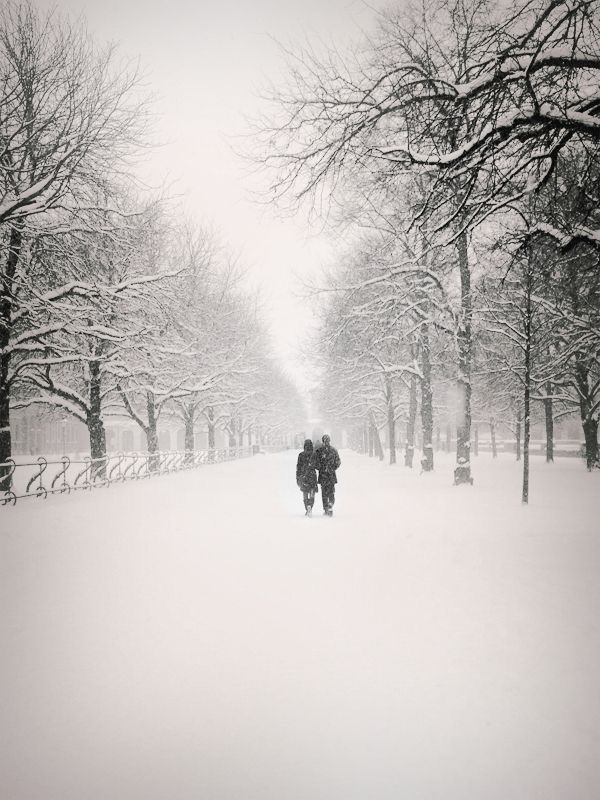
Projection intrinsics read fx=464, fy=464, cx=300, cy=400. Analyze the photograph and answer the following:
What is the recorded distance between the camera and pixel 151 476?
22.0 meters

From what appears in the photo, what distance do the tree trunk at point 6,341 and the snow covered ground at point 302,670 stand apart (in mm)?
6955

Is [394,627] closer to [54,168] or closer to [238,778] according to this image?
[238,778]

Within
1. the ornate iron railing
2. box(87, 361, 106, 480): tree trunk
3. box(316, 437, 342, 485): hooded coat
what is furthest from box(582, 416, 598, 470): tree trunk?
box(87, 361, 106, 480): tree trunk

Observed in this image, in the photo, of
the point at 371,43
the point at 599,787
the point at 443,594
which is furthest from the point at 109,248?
the point at 599,787

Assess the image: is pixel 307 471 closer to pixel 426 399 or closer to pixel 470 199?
pixel 470 199

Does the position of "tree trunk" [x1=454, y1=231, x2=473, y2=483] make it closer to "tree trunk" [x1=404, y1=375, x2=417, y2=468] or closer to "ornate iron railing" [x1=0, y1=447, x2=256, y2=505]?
"tree trunk" [x1=404, y1=375, x2=417, y2=468]

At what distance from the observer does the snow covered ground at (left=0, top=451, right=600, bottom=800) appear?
243 cm

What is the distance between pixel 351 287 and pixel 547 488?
8343mm

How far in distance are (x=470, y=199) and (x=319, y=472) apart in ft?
21.9

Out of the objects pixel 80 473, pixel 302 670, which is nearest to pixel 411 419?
pixel 80 473

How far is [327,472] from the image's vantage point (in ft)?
33.8

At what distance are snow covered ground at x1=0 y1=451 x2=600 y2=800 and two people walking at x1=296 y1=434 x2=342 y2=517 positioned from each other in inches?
116

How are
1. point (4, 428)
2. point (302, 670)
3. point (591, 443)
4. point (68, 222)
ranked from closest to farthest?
point (302, 670) < point (68, 222) < point (4, 428) < point (591, 443)

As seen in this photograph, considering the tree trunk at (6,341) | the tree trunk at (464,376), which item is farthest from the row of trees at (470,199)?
the tree trunk at (6,341)
